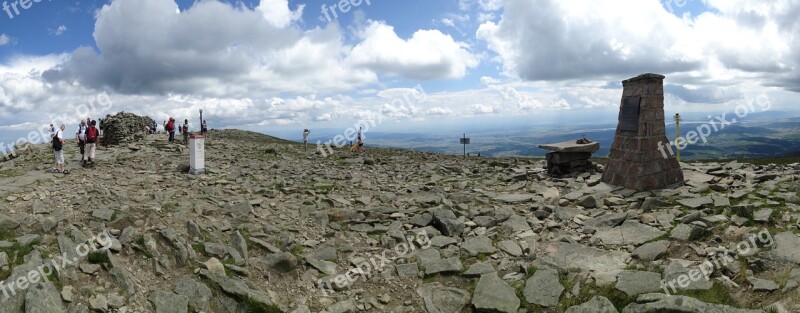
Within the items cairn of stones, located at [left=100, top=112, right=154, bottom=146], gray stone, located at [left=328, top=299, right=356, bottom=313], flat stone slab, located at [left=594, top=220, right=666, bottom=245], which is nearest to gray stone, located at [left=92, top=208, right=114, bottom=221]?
gray stone, located at [left=328, top=299, right=356, bottom=313]

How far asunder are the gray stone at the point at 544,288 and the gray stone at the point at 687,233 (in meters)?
3.57

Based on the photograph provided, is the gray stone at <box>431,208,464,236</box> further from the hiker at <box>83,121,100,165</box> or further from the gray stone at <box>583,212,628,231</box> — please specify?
the hiker at <box>83,121,100,165</box>

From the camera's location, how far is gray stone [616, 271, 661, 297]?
8.14m

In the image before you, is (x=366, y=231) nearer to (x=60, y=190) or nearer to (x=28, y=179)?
(x=60, y=190)

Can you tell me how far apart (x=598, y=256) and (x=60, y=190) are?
17.2 meters

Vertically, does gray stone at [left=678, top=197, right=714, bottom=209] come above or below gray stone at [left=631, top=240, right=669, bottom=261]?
above

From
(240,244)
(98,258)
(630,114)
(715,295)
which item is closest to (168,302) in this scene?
(98,258)

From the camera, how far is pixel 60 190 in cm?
1452

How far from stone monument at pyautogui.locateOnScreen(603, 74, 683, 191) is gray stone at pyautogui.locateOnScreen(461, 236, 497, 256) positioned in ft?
25.1

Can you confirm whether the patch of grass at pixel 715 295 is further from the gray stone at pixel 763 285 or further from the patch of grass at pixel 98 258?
the patch of grass at pixel 98 258

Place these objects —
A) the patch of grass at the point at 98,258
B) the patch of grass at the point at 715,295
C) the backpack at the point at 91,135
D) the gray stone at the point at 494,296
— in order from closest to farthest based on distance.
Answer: the patch of grass at the point at 715,295, the gray stone at the point at 494,296, the patch of grass at the point at 98,258, the backpack at the point at 91,135

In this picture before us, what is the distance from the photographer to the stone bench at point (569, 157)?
2008cm

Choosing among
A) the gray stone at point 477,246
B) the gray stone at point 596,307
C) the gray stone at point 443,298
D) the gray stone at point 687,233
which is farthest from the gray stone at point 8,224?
the gray stone at point 687,233

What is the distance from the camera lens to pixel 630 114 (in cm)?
1641
